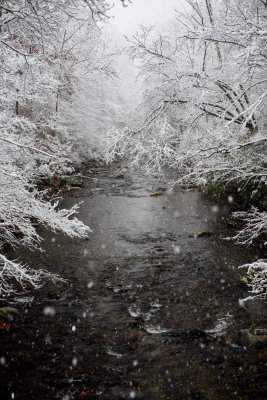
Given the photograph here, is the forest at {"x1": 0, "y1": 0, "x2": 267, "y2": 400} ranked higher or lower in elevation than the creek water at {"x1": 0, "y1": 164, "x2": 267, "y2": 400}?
higher

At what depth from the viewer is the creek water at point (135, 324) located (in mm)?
3762

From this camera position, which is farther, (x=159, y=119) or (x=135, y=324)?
(x=159, y=119)

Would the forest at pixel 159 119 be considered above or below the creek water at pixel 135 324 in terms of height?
above

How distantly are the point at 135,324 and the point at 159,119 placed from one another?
5.25 metres

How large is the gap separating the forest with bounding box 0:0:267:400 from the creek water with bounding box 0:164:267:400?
185 mm

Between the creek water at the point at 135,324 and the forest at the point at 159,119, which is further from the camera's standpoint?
the forest at the point at 159,119

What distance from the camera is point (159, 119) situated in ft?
25.4

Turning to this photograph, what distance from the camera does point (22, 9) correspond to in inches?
130

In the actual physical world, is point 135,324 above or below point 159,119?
below

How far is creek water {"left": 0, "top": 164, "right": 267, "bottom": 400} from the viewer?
3.76 metres

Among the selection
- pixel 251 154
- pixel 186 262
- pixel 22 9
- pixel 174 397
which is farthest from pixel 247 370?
pixel 251 154

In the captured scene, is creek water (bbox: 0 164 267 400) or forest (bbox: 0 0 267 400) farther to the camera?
forest (bbox: 0 0 267 400)

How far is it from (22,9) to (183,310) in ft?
17.6

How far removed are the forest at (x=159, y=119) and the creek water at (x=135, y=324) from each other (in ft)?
0.61
